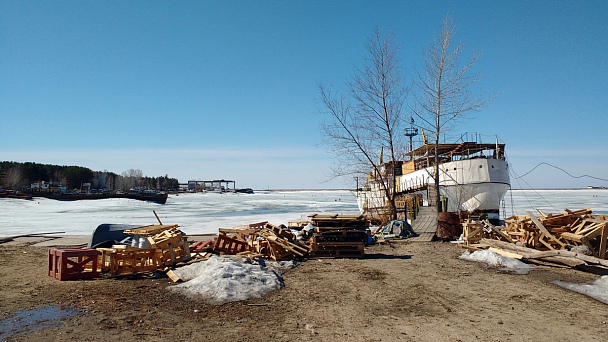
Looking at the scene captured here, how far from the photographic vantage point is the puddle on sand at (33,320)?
528 cm

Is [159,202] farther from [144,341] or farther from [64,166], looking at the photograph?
[64,166]

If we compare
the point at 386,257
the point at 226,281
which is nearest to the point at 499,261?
the point at 386,257

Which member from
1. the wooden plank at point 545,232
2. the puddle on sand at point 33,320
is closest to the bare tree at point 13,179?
the puddle on sand at point 33,320

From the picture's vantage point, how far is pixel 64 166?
13025 centimetres

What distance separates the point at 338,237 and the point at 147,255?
565 cm

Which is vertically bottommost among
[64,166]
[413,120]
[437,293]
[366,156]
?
[437,293]

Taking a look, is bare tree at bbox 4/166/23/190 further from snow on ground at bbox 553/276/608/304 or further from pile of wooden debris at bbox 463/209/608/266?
snow on ground at bbox 553/276/608/304

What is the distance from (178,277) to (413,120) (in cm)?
1423

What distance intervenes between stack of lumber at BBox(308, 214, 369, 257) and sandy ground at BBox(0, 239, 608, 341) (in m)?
2.04

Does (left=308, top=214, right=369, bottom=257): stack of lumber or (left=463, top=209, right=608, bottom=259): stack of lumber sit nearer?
(left=463, top=209, right=608, bottom=259): stack of lumber

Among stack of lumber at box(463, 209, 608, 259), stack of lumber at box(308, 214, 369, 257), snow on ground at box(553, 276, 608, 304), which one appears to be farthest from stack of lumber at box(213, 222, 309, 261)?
snow on ground at box(553, 276, 608, 304)

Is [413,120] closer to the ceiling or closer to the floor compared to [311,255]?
closer to the ceiling

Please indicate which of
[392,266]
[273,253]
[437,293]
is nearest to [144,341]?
[437,293]

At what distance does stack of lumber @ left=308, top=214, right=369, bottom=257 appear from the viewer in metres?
11.8
